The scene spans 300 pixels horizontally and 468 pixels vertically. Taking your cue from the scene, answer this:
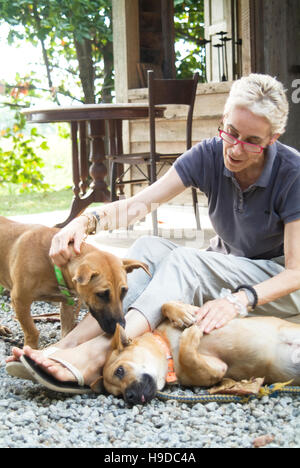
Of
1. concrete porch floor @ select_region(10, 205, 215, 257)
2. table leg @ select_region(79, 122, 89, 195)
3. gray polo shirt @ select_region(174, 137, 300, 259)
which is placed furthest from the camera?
table leg @ select_region(79, 122, 89, 195)

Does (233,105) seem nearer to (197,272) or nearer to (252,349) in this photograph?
(197,272)

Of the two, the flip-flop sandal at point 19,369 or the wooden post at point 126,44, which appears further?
the wooden post at point 126,44

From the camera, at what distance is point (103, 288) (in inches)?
100

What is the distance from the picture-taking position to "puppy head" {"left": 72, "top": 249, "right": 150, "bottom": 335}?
2.50 metres

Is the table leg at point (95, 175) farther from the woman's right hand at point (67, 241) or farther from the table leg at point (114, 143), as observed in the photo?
the woman's right hand at point (67, 241)

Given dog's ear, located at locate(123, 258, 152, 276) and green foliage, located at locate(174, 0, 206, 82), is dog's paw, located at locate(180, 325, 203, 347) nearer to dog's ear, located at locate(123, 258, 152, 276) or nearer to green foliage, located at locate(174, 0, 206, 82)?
dog's ear, located at locate(123, 258, 152, 276)

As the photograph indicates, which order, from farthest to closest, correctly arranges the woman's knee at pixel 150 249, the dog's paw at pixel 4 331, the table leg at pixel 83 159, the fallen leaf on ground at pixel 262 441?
the table leg at pixel 83 159 < the dog's paw at pixel 4 331 < the woman's knee at pixel 150 249 < the fallen leaf on ground at pixel 262 441

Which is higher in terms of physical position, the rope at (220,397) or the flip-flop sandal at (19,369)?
the flip-flop sandal at (19,369)

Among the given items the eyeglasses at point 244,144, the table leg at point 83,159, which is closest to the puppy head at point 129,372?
the eyeglasses at point 244,144

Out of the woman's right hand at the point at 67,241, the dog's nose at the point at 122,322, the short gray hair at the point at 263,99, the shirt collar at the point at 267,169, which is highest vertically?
the short gray hair at the point at 263,99

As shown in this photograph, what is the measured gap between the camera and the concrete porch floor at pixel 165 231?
17.0 feet

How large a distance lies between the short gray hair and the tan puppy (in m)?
0.86

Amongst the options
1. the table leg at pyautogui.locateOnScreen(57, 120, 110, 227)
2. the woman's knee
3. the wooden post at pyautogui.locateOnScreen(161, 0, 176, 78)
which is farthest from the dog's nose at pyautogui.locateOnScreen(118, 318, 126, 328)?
the wooden post at pyautogui.locateOnScreen(161, 0, 176, 78)

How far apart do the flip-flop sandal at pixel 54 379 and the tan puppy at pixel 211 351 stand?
0.11 metres
